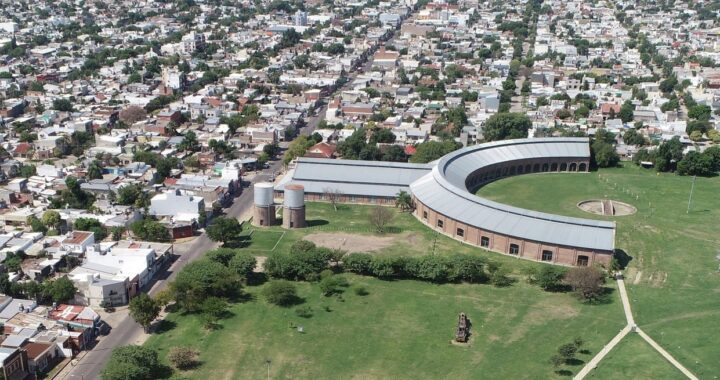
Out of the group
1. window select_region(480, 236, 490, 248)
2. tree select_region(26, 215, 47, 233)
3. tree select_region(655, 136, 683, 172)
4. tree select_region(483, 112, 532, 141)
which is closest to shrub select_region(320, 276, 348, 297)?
window select_region(480, 236, 490, 248)

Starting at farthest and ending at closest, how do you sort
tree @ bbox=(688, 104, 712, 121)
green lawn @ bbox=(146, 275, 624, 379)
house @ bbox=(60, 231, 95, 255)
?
tree @ bbox=(688, 104, 712, 121) < house @ bbox=(60, 231, 95, 255) < green lawn @ bbox=(146, 275, 624, 379)

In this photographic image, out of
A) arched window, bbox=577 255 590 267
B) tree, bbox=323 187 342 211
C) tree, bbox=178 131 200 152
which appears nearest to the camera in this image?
arched window, bbox=577 255 590 267

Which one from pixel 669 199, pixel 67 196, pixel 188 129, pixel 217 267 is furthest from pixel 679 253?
pixel 188 129

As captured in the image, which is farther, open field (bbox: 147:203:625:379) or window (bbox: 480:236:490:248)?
window (bbox: 480:236:490:248)

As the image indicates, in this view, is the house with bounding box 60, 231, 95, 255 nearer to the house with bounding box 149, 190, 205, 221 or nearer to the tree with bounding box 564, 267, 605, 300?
the house with bounding box 149, 190, 205, 221

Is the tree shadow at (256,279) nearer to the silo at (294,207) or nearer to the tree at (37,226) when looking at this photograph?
the silo at (294,207)

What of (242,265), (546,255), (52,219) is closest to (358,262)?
(242,265)
